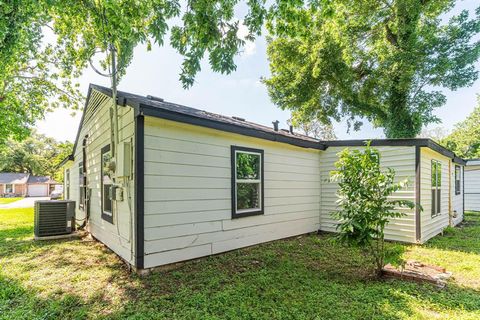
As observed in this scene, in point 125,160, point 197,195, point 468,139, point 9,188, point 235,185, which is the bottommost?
point 9,188

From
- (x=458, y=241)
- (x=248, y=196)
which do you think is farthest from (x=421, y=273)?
(x=458, y=241)

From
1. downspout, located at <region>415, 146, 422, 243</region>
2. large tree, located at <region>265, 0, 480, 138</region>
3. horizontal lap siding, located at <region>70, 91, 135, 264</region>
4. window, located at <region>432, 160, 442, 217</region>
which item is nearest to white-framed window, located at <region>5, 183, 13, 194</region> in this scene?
horizontal lap siding, located at <region>70, 91, 135, 264</region>

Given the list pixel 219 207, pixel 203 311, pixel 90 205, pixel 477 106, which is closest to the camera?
pixel 203 311

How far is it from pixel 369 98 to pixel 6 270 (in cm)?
1513

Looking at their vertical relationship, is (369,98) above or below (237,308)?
above

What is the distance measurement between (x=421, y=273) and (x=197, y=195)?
3792 millimetres

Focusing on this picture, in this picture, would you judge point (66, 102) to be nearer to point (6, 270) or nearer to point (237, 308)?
point (6, 270)

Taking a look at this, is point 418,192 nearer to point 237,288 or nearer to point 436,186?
point 436,186

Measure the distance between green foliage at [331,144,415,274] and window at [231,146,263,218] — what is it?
2.00 metres

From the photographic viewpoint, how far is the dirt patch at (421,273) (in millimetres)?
3638

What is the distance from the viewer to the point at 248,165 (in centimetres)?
561

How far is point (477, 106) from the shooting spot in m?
23.5

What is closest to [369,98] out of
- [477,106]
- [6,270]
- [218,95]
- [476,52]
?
[476,52]

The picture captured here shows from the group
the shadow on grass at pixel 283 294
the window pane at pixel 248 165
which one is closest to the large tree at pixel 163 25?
the window pane at pixel 248 165
